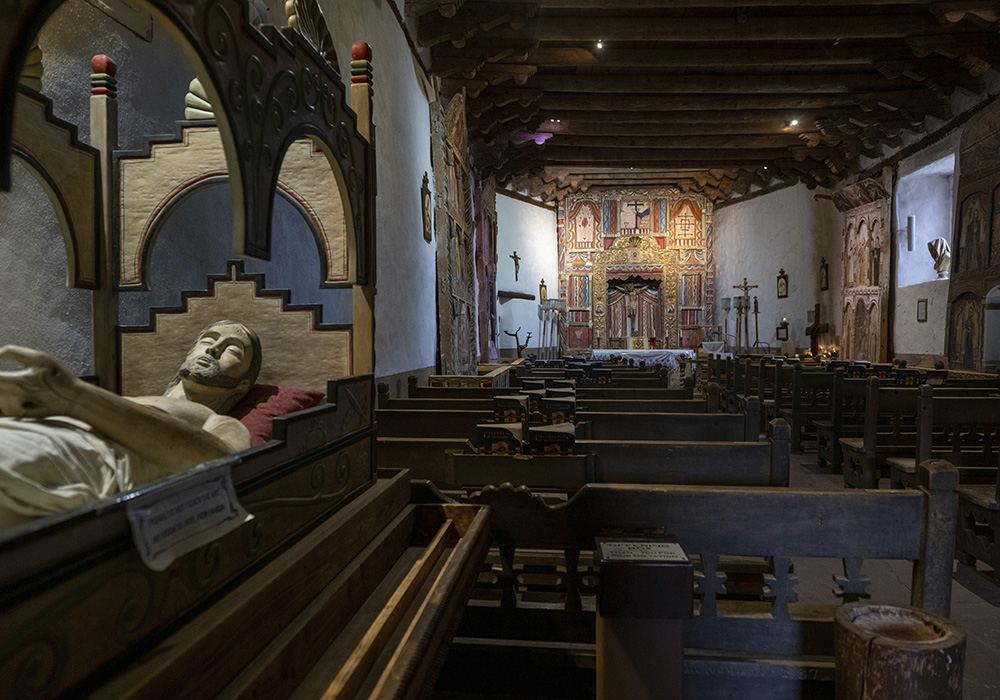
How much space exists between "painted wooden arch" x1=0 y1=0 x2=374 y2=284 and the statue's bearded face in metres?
0.75

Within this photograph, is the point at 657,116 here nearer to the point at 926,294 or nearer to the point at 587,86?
the point at 587,86

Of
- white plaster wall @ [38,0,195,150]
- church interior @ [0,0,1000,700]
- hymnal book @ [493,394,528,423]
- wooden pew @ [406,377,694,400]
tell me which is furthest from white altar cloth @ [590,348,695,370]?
white plaster wall @ [38,0,195,150]

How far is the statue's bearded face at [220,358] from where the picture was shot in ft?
6.14

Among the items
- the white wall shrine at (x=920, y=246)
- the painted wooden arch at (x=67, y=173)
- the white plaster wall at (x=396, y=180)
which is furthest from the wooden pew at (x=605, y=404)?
the white wall shrine at (x=920, y=246)

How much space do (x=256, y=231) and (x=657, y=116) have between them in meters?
11.3

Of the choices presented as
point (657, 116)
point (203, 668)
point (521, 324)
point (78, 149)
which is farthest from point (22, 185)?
point (521, 324)

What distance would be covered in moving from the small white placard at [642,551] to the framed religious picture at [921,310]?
11211 mm

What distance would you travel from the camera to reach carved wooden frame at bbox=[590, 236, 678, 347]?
57.9ft

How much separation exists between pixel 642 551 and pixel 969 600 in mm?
2532

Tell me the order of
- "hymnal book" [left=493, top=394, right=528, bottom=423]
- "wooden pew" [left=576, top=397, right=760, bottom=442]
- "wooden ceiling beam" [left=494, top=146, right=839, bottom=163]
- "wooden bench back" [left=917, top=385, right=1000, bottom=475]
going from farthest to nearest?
1. "wooden ceiling beam" [left=494, top=146, right=839, bottom=163]
2. "wooden bench back" [left=917, top=385, right=1000, bottom=475]
3. "wooden pew" [left=576, top=397, right=760, bottom=442]
4. "hymnal book" [left=493, top=394, right=528, bottom=423]

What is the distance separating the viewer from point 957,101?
920 cm

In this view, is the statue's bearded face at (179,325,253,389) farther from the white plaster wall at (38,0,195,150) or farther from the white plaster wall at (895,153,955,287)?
the white plaster wall at (895,153,955,287)

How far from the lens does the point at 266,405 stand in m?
1.98

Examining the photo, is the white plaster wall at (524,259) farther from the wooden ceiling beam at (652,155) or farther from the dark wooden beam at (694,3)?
the dark wooden beam at (694,3)
